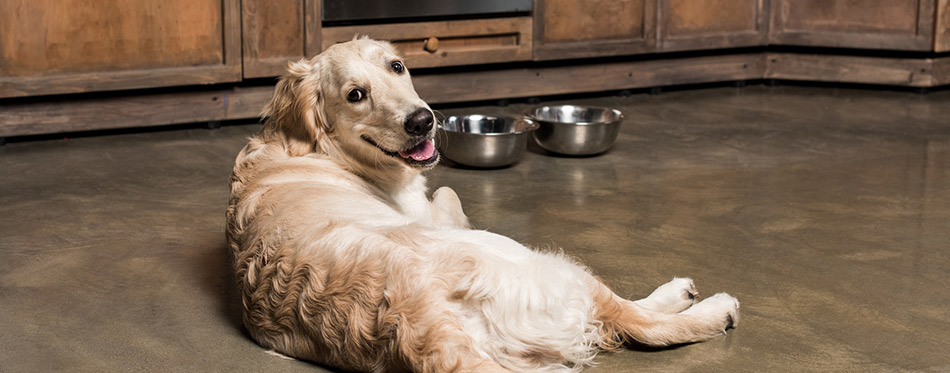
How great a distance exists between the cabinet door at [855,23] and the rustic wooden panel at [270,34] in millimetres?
3266

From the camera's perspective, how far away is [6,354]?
2.68 m

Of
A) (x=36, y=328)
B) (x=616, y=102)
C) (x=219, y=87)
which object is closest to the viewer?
(x=36, y=328)

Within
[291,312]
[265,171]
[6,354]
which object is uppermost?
[265,171]

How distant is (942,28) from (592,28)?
2.23 metres

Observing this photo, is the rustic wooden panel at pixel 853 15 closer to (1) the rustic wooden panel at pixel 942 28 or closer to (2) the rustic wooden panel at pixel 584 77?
(1) the rustic wooden panel at pixel 942 28

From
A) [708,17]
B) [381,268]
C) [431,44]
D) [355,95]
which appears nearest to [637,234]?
[355,95]

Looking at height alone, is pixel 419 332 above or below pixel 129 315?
above

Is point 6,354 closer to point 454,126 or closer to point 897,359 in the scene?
point 897,359

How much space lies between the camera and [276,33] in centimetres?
560

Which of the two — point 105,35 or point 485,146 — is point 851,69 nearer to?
point 485,146

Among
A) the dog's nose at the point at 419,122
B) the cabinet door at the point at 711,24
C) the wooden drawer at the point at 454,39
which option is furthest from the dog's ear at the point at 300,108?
the cabinet door at the point at 711,24

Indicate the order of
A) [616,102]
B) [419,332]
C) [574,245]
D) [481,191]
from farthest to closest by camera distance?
[616,102], [481,191], [574,245], [419,332]

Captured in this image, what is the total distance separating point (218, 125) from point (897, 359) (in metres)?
3.96

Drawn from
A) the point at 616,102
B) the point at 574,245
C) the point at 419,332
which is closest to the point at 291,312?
the point at 419,332
